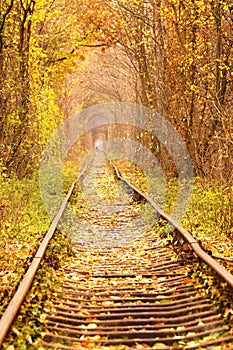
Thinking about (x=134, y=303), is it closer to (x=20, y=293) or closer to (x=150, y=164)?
(x=20, y=293)

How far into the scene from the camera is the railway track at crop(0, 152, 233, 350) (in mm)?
4641

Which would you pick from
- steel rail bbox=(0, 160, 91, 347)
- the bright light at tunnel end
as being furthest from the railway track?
the bright light at tunnel end

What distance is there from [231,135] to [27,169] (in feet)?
28.5

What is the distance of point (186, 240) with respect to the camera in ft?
25.2

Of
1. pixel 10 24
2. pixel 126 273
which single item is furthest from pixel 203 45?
pixel 126 273

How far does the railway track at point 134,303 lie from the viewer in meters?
4.64

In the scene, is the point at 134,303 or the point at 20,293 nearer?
the point at 20,293

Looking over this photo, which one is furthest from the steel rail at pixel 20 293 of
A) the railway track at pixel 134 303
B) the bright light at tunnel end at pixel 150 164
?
the bright light at tunnel end at pixel 150 164

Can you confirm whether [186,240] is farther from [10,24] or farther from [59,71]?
[59,71]

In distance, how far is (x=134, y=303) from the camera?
5645 millimetres

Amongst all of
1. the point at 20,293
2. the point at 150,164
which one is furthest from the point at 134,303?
the point at 150,164

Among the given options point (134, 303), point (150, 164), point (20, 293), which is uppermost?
point (150, 164)

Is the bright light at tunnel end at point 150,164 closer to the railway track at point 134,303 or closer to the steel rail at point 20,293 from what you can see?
the railway track at point 134,303

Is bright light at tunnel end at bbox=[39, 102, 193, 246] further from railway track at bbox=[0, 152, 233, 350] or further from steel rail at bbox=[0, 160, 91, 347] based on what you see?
steel rail at bbox=[0, 160, 91, 347]
